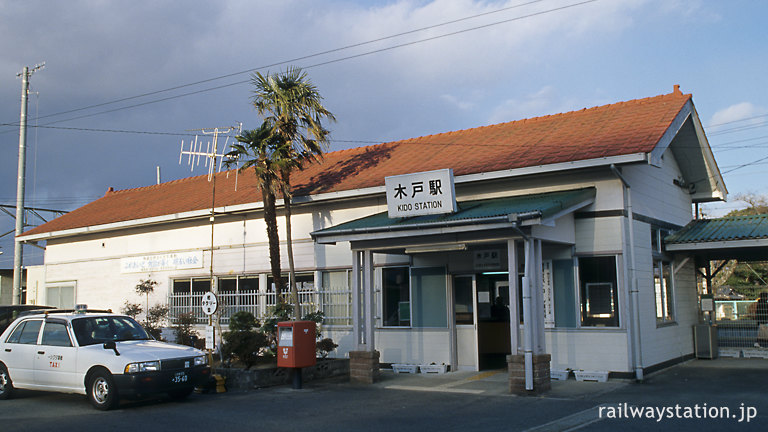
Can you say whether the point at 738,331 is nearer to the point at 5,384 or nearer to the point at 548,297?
the point at 548,297

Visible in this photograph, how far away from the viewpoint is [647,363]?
Answer: 13.6m

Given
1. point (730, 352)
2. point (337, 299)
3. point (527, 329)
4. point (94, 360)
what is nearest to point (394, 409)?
point (527, 329)

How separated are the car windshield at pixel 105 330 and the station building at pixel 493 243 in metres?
3.98

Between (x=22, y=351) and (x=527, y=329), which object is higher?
(x=527, y=329)

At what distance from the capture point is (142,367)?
34.6 ft

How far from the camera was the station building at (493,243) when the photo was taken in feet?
42.0

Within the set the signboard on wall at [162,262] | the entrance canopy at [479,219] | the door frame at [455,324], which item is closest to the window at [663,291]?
the entrance canopy at [479,219]

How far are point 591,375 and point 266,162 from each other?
8.70 meters

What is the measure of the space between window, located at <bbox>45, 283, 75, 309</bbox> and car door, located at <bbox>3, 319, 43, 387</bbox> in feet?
41.9

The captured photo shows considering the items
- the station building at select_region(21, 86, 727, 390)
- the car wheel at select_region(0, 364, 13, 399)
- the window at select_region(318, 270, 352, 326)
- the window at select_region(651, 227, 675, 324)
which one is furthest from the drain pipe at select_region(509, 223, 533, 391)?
the car wheel at select_region(0, 364, 13, 399)

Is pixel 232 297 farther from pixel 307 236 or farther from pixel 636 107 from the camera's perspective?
pixel 636 107

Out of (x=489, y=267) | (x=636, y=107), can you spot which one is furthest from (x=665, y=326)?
(x=636, y=107)

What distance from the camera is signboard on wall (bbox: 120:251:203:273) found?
20.4 meters

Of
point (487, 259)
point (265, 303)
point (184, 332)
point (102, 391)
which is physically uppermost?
point (487, 259)
